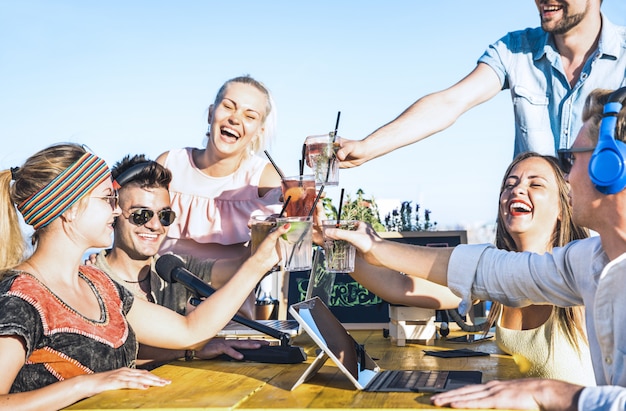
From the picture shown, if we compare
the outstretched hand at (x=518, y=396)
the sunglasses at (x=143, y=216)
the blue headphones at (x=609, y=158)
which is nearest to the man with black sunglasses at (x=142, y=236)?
the sunglasses at (x=143, y=216)

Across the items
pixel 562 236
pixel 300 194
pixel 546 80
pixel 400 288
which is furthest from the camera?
pixel 546 80

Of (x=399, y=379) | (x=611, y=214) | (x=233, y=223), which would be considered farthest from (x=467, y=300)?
(x=233, y=223)

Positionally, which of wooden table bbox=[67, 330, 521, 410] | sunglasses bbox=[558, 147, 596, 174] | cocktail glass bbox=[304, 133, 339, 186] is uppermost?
cocktail glass bbox=[304, 133, 339, 186]

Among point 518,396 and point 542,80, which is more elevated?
point 542,80

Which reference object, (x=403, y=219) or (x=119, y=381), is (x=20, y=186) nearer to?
(x=119, y=381)

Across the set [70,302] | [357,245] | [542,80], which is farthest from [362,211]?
[70,302]

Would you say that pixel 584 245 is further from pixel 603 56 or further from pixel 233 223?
pixel 233 223

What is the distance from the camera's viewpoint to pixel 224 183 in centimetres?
442

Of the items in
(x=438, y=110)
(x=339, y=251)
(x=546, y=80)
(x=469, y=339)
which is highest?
(x=546, y=80)

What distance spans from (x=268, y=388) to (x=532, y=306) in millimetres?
1402

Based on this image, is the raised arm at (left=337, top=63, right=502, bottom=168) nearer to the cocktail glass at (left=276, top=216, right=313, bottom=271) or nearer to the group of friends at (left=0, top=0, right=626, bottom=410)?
the group of friends at (left=0, top=0, right=626, bottom=410)

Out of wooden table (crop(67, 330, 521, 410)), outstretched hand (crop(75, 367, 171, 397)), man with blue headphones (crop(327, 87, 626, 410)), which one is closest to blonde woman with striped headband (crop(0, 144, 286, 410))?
outstretched hand (crop(75, 367, 171, 397))

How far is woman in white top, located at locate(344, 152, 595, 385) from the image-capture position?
2863 millimetres

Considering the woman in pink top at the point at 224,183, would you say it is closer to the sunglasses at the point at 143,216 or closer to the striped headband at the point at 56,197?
the sunglasses at the point at 143,216
